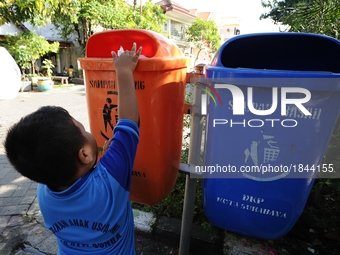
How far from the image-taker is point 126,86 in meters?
1.11

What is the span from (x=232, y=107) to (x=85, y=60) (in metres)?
0.83

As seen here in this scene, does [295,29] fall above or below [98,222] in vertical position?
above

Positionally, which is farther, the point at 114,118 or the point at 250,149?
the point at 114,118

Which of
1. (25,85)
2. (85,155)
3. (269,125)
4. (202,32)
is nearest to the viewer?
(85,155)

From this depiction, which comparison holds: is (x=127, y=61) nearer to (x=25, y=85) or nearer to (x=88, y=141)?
(x=88, y=141)

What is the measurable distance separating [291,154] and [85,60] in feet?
3.91

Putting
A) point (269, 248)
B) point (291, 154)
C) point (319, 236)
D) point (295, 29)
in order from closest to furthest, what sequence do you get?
1. point (291, 154)
2. point (269, 248)
3. point (319, 236)
4. point (295, 29)

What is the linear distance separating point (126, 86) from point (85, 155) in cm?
35

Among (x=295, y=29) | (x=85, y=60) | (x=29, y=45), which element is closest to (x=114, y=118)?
(x=85, y=60)

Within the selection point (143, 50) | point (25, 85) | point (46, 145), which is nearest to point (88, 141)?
point (46, 145)

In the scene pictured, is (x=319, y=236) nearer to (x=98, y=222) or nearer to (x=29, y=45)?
(x=98, y=222)

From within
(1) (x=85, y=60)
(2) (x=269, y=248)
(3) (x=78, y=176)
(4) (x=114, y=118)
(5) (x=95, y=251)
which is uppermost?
(1) (x=85, y=60)

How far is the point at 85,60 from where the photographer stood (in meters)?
1.35

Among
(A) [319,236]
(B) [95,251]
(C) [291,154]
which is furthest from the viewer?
(A) [319,236]
